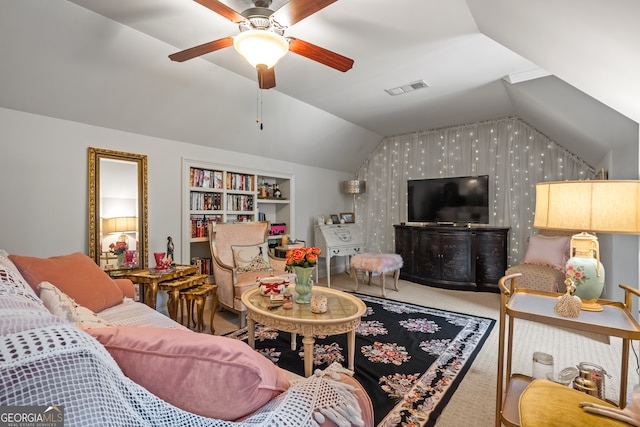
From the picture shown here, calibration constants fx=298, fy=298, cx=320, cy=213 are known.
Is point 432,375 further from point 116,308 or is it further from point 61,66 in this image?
point 61,66

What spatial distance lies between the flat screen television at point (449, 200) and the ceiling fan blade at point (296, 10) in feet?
13.1

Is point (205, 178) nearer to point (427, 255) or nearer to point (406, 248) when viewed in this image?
point (406, 248)

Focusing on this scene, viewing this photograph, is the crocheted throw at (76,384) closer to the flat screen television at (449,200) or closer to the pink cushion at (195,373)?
the pink cushion at (195,373)

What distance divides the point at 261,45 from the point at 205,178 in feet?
8.15

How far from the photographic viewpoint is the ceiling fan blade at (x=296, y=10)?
5.10ft

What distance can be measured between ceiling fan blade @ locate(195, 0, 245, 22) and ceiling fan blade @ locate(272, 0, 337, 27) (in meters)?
0.23

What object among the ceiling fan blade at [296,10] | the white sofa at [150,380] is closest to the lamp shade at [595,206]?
the white sofa at [150,380]

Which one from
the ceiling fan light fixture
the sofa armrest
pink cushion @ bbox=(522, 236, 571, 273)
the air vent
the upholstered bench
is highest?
the air vent

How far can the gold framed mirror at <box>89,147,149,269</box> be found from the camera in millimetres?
2848

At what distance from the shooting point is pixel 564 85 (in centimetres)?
287

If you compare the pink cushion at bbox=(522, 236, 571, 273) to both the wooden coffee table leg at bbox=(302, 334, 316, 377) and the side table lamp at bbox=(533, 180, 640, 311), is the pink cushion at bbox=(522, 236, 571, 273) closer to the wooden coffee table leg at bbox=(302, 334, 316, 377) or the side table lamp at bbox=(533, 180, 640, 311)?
the side table lamp at bbox=(533, 180, 640, 311)

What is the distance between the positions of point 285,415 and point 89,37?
2.95m

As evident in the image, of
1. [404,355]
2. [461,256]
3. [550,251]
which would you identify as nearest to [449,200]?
[461,256]


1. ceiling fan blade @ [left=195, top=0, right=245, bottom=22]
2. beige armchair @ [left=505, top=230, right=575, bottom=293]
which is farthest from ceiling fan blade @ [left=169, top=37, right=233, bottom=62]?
beige armchair @ [left=505, top=230, right=575, bottom=293]
